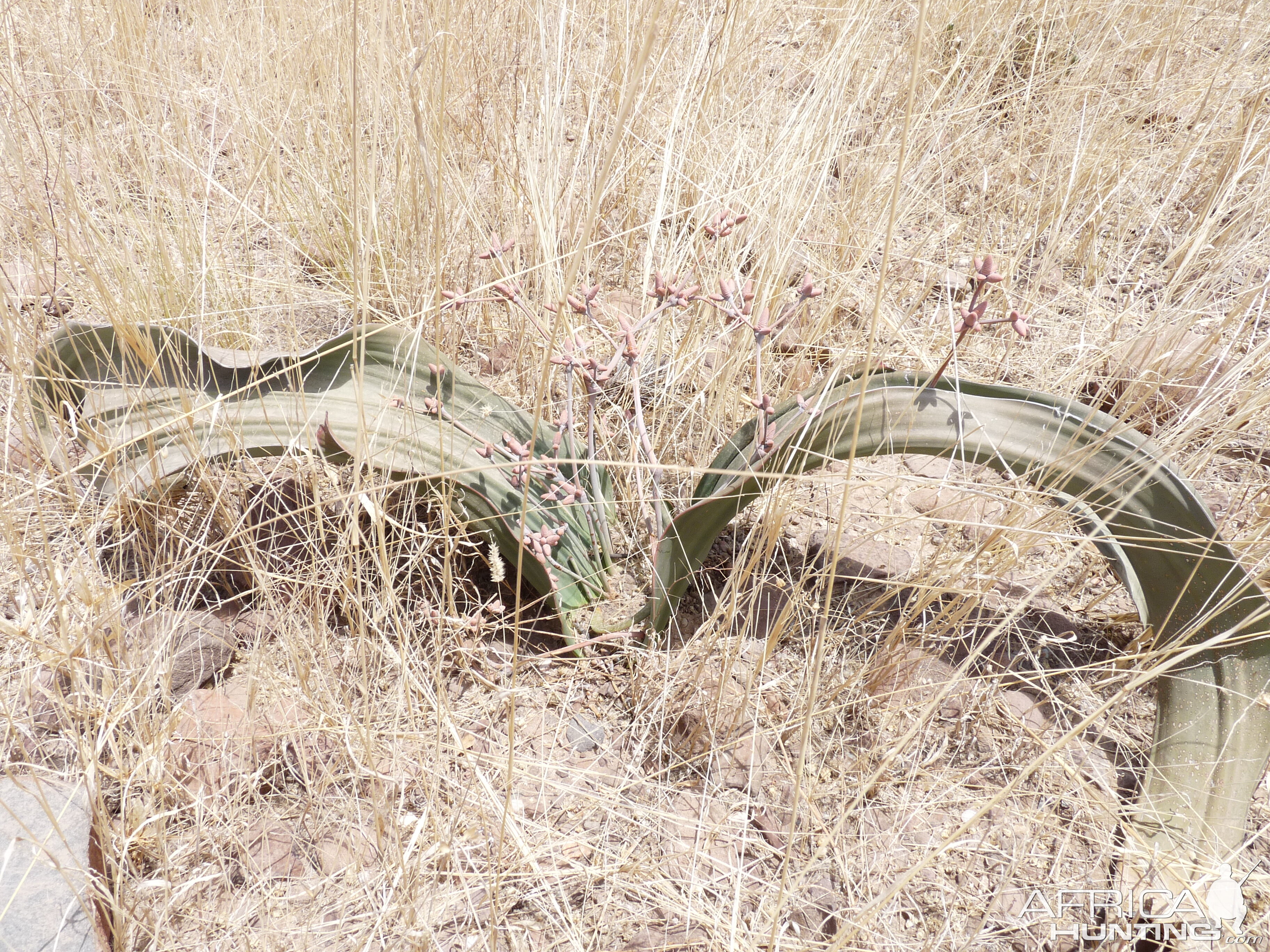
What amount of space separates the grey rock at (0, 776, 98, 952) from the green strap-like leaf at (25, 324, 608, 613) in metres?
0.39

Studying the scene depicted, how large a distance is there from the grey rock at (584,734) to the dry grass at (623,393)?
1 cm

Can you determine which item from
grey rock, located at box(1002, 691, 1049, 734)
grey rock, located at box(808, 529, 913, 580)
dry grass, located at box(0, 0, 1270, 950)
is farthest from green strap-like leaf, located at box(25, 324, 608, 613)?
grey rock, located at box(1002, 691, 1049, 734)

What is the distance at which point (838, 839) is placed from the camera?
0.94 meters

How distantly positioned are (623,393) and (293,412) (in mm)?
549

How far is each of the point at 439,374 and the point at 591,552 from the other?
450 millimetres

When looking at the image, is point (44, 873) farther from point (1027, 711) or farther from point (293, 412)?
point (1027, 711)

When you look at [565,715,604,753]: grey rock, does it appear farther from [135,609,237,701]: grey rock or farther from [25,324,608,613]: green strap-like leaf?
[135,609,237,701]: grey rock

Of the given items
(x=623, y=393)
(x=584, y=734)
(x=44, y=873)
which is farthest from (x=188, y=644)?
(x=623, y=393)

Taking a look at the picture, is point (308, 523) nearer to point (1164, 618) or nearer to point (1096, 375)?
point (1164, 618)

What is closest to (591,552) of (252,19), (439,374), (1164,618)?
(439,374)

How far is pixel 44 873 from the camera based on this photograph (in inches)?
31.5

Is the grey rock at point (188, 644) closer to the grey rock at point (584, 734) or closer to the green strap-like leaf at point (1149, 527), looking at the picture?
the grey rock at point (584, 734)

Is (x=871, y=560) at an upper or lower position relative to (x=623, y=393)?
lower

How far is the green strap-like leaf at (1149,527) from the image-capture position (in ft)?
3.01
